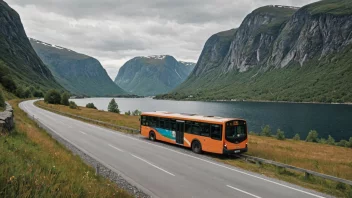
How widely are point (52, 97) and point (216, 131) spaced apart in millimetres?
88499

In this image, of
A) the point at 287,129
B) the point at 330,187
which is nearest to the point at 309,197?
the point at 330,187

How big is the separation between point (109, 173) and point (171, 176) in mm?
3578

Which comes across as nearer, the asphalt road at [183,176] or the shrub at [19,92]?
the asphalt road at [183,176]

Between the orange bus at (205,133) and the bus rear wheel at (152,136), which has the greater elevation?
the orange bus at (205,133)

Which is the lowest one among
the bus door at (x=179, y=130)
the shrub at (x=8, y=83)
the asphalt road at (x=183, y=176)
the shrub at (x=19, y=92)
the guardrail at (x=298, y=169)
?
the asphalt road at (x=183, y=176)

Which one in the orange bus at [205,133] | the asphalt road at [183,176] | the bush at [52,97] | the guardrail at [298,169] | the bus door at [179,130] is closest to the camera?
the asphalt road at [183,176]

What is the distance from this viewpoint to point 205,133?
2362 cm

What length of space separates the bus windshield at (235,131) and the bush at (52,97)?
89.0 meters

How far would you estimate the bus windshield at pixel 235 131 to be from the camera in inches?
884

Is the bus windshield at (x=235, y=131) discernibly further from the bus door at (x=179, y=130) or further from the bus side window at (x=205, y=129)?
the bus door at (x=179, y=130)

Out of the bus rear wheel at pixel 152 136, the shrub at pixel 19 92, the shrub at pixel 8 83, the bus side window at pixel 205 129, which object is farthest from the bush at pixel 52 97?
the bus side window at pixel 205 129

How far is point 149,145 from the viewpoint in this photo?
27.2 metres

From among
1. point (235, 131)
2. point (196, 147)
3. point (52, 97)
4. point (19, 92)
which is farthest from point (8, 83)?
point (235, 131)

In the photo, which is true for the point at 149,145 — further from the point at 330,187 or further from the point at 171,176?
the point at 330,187
